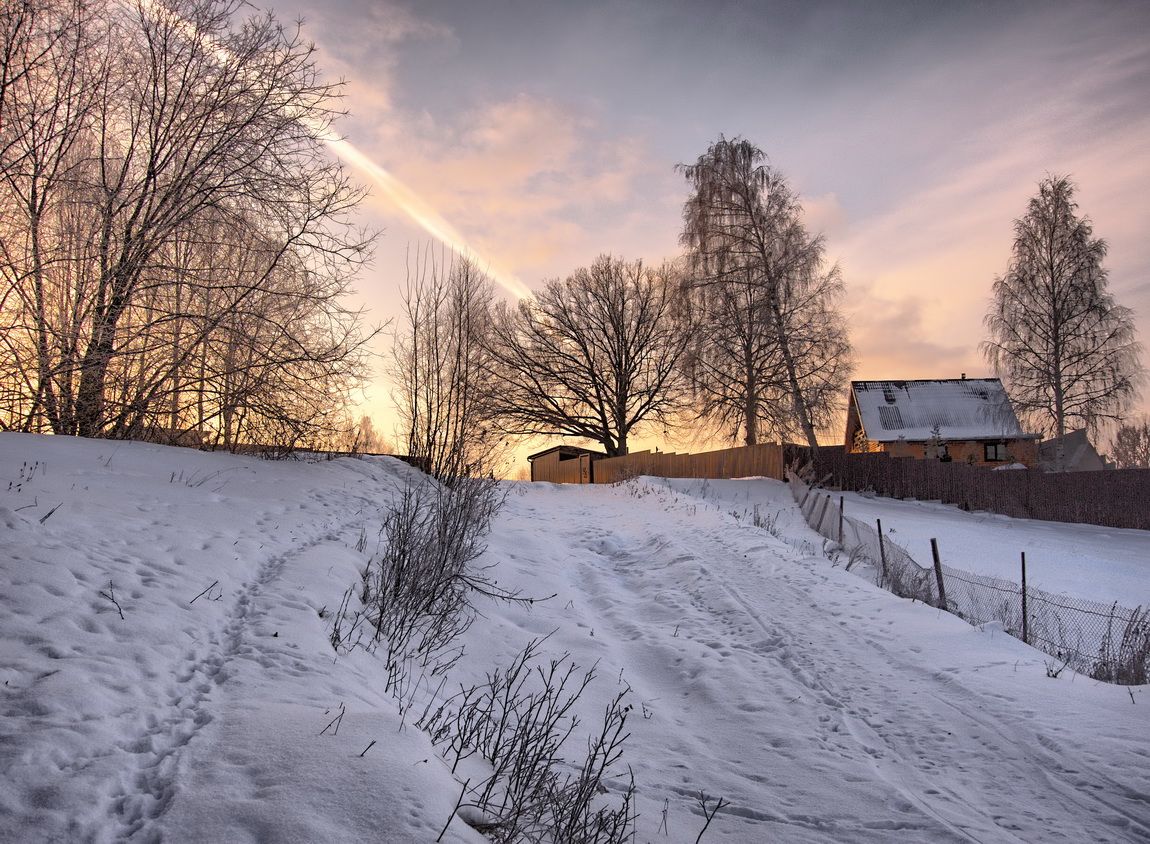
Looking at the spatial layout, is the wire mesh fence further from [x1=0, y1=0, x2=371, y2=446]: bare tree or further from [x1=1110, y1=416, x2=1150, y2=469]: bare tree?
[x1=1110, y1=416, x2=1150, y2=469]: bare tree

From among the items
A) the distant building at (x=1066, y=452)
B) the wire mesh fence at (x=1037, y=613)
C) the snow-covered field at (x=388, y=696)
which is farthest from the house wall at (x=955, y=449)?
the snow-covered field at (x=388, y=696)

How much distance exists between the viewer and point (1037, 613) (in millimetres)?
9492

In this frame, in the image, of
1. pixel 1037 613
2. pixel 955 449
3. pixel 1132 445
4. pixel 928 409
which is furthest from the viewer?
pixel 1132 445

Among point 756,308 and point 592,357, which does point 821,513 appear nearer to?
point 756,308

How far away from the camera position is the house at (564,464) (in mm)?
29913

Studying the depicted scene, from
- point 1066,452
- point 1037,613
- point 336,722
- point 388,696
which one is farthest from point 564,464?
point 336,722

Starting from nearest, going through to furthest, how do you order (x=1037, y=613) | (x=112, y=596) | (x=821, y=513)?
(x=112, y=596) → (x=1037, y=613) → (x=821, y=513)

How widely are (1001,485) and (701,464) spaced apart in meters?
9.35

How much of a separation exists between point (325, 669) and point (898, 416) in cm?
3202

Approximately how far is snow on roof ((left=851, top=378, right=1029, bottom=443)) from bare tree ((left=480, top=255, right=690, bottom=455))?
9.21m

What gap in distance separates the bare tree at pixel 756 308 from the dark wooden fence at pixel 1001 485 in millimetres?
2420

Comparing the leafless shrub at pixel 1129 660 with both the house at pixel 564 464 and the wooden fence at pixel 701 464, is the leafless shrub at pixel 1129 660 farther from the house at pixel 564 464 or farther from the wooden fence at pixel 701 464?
the house at pixel 564 464

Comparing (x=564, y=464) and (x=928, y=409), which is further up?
(x=928, y=409)

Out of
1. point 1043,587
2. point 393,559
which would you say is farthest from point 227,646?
point 1043,587
